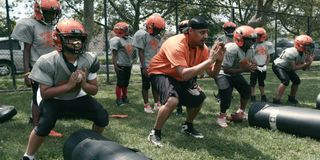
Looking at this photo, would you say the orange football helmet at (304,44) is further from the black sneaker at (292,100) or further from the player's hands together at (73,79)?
the player's hands together at (73,79)

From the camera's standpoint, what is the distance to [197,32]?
5.14m

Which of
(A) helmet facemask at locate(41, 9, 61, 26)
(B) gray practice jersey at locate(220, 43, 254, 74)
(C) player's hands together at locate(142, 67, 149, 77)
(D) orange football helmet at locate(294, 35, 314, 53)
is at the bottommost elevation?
(C) player's hands together at locate(142, 67, 149, 77)

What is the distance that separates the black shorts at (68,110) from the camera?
4.07m

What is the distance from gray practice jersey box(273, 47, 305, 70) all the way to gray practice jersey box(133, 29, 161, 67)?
3.00 m

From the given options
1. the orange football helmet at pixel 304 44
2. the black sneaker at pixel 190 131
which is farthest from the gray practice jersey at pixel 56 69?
the orange football helmet at pixel 304 44

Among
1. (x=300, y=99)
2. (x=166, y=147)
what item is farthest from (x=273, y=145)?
(x=300, y=99)

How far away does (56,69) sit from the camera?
414cm

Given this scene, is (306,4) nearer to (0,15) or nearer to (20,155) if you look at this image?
(0,15)

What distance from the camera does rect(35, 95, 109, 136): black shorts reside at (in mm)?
4066

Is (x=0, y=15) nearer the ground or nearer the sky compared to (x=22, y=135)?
nearer the sky

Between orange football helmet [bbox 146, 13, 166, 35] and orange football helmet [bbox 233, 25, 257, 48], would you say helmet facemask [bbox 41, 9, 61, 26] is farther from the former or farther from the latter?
orange football helmet [bbox 233, 25, 257, 48]

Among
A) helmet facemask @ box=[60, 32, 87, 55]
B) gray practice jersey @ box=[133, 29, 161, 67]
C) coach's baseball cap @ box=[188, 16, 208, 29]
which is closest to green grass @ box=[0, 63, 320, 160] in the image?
gray practice jersey @ box=[133, 29, 161, 67]

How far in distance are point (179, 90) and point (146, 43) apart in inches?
104

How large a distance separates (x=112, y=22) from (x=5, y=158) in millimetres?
21586
